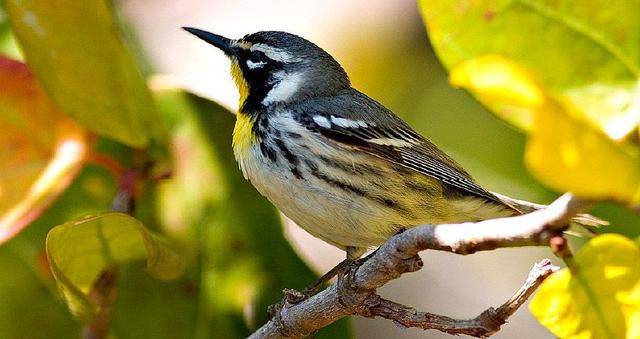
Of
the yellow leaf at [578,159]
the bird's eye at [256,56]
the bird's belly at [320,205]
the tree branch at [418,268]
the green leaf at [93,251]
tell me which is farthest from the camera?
the bird's eye at [256,56]

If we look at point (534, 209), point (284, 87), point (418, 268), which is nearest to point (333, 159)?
point (284, 87)

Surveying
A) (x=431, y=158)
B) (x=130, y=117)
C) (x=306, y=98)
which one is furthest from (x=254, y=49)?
(x=130, y=117)

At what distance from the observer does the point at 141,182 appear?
5.67 ft

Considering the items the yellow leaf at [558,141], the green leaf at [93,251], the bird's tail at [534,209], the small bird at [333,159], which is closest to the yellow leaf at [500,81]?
the yellow leaf at [558,141]

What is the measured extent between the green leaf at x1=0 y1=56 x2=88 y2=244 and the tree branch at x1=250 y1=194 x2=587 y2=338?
16.9 inches

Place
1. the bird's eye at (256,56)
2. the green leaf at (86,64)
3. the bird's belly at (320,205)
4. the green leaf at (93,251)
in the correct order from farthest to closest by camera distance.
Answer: the bird's eye at (256,56) → the bird's belly at (320,205) → the green leaf at (86,64) → the green leaf at (93,251)

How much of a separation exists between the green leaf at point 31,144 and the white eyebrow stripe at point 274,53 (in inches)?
26.7

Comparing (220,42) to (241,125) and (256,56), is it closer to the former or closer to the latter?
(256,56)

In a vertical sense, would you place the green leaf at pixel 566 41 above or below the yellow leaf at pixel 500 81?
above

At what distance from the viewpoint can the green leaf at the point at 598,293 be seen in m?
0.79

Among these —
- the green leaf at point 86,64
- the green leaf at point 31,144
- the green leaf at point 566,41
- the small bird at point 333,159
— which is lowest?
the green leaf at point 31,144

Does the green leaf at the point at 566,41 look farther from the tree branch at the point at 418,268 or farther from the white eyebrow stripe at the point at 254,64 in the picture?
the white eyebrow stripe at the point at 254,64

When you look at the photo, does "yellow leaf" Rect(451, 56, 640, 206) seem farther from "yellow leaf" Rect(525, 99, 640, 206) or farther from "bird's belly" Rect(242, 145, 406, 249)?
"bird's belly" Rect(242, 145, 406, 249)

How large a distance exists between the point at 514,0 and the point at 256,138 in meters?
1.22
